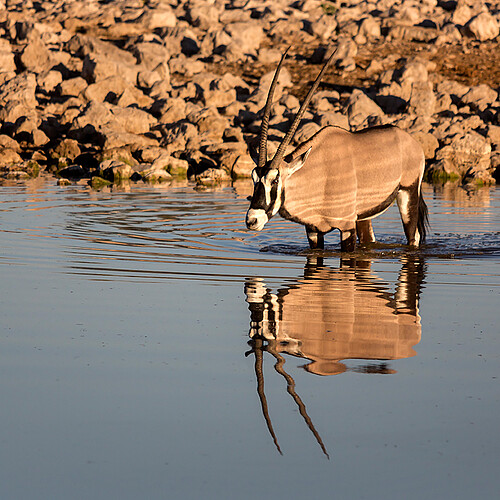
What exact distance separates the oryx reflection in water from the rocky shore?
1369 cm

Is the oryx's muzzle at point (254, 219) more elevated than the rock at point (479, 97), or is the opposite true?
the rock at point (479, 97)

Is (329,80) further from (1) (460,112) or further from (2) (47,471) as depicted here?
(2) (47,471)

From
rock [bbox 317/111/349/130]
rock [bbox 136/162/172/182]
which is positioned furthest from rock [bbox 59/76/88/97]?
rock [bbox 317/111/349/130]

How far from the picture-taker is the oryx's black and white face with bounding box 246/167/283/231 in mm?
9422

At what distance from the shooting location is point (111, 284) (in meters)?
8.16

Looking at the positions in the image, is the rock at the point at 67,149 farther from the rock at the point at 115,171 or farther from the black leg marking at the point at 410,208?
the black leg marking at the point at 410,208

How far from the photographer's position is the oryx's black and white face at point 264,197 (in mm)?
9422

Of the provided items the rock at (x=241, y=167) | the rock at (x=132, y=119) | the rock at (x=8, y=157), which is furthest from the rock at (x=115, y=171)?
the rock at (x=132, y=119)

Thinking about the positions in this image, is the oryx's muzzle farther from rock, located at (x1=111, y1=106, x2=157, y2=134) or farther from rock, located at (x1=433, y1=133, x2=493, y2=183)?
rock, located at (x1=111, y1=106, x2=157, y2=134)

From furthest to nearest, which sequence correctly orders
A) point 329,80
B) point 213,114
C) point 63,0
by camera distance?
point 63,0
point 329,80
point 213,114

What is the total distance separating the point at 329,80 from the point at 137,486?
125 ft

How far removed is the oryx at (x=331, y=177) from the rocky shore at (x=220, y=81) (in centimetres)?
1057

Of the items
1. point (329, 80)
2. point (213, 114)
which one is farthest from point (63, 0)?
point (213, 114)

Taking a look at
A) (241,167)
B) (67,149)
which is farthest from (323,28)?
(241,167)
